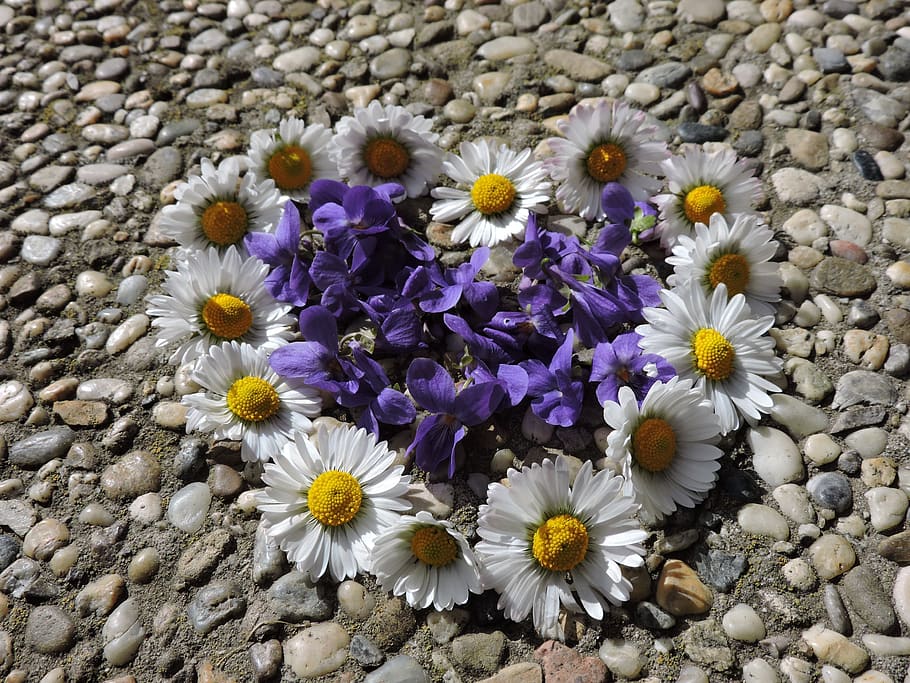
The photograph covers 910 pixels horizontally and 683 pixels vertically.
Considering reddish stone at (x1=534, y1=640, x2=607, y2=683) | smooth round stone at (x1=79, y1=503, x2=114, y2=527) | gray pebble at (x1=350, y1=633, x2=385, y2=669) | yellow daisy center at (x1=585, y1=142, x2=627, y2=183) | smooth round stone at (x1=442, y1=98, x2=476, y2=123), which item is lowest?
gray pebble at (x1=350, y1=633, x2=385, y2=669)

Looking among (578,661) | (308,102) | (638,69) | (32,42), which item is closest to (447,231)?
(308,102)

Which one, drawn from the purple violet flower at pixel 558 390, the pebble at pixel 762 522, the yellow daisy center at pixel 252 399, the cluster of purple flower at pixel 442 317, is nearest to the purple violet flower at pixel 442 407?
the cluster of purple flower at pixel 442 317

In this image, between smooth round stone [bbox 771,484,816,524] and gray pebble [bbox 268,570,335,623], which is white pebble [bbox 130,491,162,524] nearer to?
gray pebble [bbox 268,570,335,623]

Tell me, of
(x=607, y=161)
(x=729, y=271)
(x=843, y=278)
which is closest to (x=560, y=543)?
(x=729, y=271)

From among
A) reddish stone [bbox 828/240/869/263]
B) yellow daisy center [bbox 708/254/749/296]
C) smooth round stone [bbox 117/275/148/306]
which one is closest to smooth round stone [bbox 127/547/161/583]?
smooth round stone [bbox 117/275/148/306]

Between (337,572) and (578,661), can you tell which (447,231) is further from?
(578,661)

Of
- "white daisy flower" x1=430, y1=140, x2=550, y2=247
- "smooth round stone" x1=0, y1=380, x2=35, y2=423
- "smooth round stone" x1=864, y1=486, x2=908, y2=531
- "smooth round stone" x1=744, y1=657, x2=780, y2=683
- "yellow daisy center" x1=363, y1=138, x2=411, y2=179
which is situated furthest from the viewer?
"yellow daisy center" x1=363, y1=138, x2=411, y2=179

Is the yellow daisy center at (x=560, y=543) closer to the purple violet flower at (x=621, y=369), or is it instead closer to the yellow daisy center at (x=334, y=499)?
the purple violet flower at (x=621, y=369)
